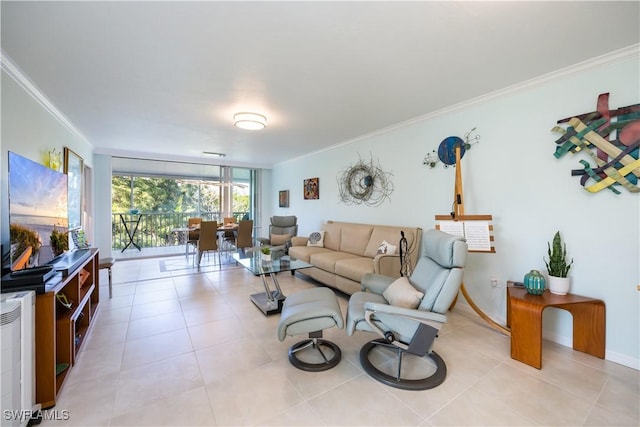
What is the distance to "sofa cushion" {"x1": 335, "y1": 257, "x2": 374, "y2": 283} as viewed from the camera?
327 cm

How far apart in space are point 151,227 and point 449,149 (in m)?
7.43

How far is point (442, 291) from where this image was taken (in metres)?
1.89

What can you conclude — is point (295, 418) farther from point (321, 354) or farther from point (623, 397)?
point (623, 397)

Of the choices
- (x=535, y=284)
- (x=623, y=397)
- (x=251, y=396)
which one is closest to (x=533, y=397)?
(x=623, y=397)

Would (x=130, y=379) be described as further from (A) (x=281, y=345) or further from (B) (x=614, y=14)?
(B) (x=614, y=14)

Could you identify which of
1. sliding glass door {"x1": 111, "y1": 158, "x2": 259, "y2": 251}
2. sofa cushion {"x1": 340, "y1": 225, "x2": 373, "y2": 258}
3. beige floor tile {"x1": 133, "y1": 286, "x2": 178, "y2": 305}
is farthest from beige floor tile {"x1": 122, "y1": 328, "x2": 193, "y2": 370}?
sliding glass door {"x1": 111, "y1": 158, "x2": 259, "y2": 251}

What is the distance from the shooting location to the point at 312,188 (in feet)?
19.1

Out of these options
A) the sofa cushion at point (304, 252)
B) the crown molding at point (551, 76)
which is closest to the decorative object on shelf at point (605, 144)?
the crown molding at point (551, 76)

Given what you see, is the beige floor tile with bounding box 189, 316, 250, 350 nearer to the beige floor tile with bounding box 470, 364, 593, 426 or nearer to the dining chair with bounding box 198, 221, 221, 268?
the beige floor tile with bounding box 470, 364, 593, 426

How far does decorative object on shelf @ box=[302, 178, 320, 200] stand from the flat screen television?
12.9 ft

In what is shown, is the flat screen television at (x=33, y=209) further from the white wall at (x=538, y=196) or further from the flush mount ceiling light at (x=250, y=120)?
the white wall at (x=538, y=196)

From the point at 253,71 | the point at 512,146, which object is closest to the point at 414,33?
the point at 253,71

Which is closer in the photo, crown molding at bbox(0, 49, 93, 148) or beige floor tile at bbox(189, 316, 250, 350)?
crown molding at bbox(0, 49, 93, 148)

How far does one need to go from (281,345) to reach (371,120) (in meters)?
2.92
